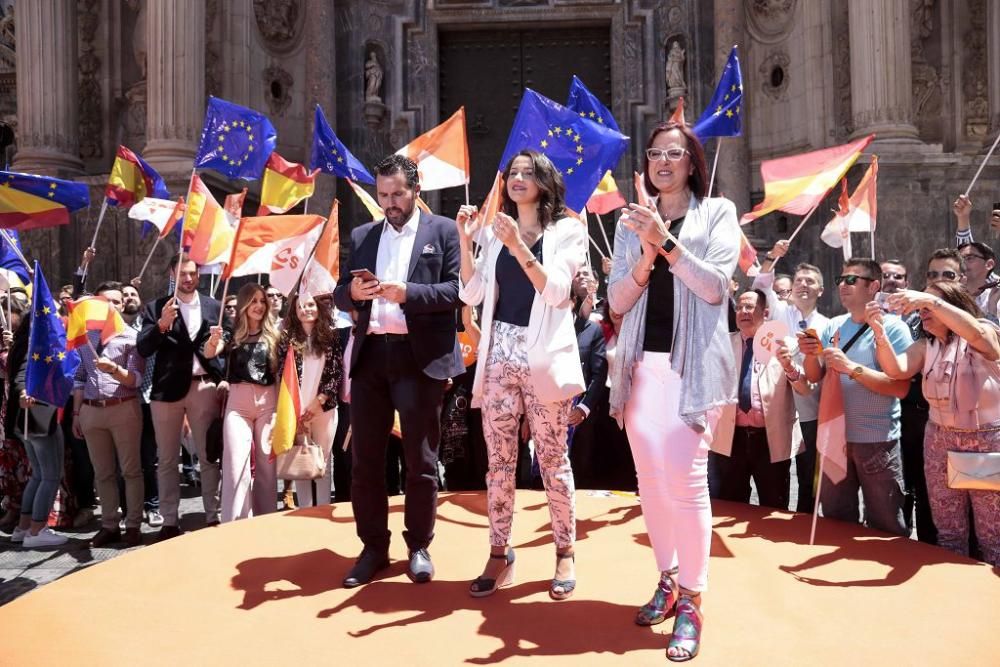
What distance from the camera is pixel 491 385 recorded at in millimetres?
4324

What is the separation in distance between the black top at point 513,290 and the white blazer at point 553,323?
0.10 ft

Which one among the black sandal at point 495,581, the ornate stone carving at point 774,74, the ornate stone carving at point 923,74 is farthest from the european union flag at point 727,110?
the ornate stone carving at point 774,74

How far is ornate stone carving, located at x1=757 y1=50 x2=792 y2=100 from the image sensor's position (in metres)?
14.2

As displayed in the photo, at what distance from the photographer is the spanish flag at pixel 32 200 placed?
6.48 metres

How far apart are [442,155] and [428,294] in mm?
2806

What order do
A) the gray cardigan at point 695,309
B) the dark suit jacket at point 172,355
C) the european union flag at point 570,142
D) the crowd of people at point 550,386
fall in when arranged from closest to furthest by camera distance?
1. the gray cardigan at point 695,309
2. the crowd of people at point 550,386
3. the european union flag at point 570,142
4. the dark suit jacket at point 172,355

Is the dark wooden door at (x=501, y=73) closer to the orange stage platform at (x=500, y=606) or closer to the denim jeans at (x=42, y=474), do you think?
the denim jeans at (x=42, y=474)

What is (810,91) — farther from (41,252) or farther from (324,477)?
(41,252)

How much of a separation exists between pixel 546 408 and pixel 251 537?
7.77 feet

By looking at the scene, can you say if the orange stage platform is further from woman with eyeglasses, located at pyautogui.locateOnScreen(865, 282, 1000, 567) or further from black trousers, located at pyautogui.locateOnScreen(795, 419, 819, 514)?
black trousers, located at pyautogui.locateOnScreen(795, 419, 819, 514)

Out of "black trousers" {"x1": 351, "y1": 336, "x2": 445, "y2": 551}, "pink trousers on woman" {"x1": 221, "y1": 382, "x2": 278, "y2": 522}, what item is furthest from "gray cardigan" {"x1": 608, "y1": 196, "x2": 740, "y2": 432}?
"pink trousers on woman" {"x1": 221, "y1": 382, "x2": 278, "y2": 522}

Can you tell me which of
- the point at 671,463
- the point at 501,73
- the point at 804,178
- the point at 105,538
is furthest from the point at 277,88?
the point at 671,463

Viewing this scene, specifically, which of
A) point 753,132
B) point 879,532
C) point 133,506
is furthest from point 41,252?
point 879,532

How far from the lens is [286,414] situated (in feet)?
20.9
